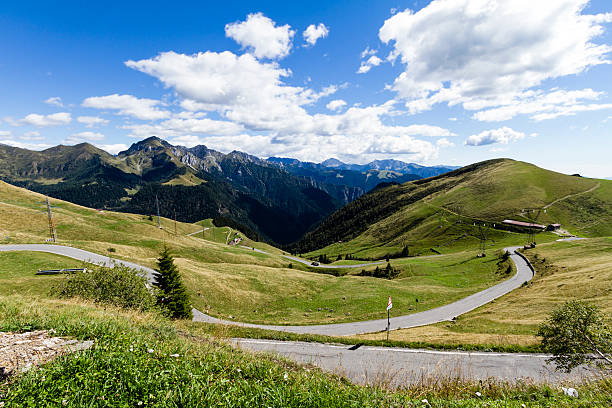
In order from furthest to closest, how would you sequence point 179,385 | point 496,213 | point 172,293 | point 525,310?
point 496,213 → point 525,310 → point 172,293 → point 179,385

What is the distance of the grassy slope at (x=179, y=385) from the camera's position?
183 inches

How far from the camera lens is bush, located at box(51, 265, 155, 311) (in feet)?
63.7

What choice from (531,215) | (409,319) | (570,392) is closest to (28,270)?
A: (570,392)

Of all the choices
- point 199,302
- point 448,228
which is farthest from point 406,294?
point 448,228

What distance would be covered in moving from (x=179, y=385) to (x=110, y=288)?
66.4ft

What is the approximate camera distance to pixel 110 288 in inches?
810

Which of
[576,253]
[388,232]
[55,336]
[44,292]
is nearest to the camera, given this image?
[55,336]

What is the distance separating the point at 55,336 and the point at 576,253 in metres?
96.7

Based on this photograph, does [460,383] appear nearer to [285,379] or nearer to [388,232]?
[285,379]

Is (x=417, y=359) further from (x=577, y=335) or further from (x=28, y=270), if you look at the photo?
(x=28, y=270)

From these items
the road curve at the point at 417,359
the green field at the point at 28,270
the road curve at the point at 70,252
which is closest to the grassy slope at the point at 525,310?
the road curve at the point at 417,359

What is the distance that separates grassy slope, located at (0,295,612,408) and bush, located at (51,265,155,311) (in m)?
13.0

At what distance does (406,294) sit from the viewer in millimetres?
53844

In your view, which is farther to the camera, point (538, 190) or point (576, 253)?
point (538, 190)
